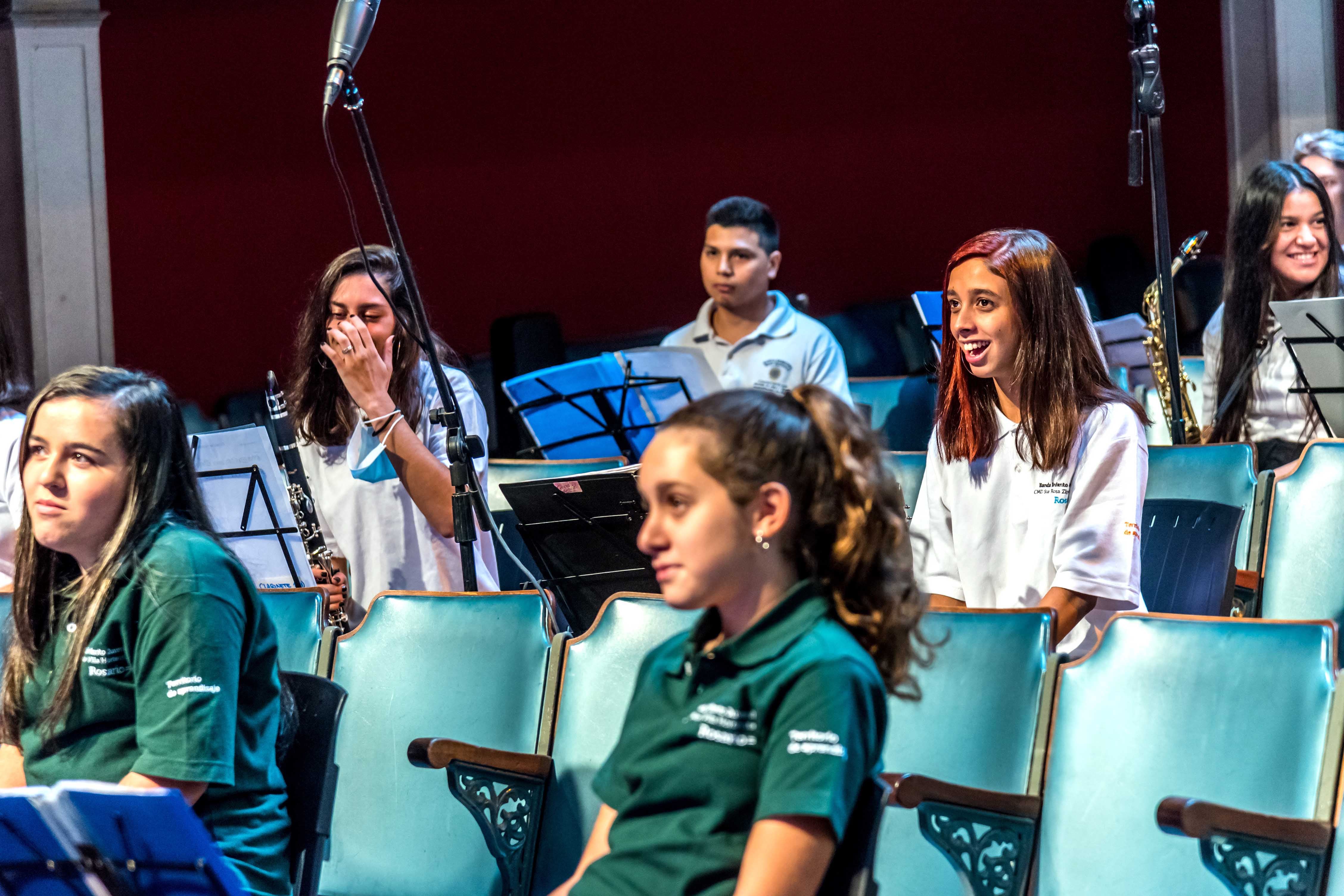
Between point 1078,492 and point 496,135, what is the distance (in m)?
4.85

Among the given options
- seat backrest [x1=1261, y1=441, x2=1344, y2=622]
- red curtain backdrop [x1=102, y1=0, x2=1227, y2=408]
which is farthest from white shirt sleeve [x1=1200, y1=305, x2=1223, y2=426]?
red curtain backdrop [x1=102, y1=0, x2=1227, y2=408]

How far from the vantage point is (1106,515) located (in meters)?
2.57

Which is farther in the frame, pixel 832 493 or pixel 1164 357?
pixel 1164 357

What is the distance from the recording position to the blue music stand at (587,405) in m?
4.20

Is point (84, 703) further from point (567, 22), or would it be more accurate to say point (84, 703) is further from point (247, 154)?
point (567, 22)

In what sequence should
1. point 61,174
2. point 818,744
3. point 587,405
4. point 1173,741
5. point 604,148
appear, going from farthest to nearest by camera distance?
point 604,148 → point 61,174 → point 587,405 → point 1173,741 → point 818,744

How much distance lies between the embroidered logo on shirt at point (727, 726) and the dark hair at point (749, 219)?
3616 mm

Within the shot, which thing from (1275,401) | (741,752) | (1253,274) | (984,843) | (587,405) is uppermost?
(1253,274)

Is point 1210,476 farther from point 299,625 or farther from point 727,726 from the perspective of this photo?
point 727,726

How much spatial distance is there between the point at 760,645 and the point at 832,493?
0.18m

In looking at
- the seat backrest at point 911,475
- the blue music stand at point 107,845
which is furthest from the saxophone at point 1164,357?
the blue music stand at point 107,845

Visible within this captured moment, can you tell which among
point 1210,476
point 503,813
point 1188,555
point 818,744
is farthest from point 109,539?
point 1210,476

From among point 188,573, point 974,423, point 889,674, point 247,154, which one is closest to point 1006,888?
point 889,674

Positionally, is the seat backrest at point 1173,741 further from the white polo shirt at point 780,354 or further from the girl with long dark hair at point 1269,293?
the white polo shirt at point 780,354
